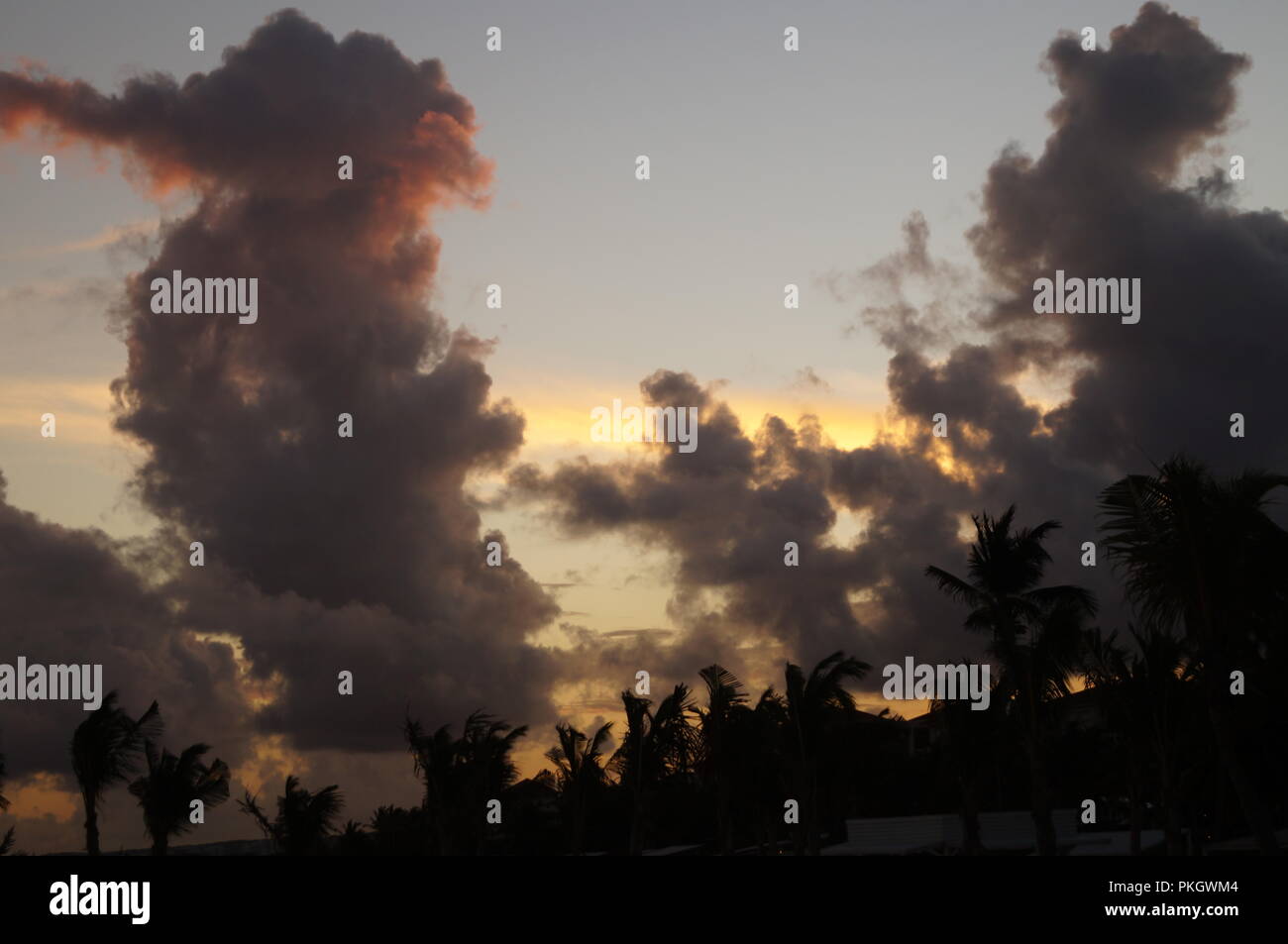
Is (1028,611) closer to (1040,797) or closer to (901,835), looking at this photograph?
(1040,797)

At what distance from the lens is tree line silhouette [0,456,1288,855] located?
22578 millimetres

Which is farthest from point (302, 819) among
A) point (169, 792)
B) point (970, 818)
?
point (970, 818)

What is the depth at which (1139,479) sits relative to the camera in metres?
23.0

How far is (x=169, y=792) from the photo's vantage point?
120 ft

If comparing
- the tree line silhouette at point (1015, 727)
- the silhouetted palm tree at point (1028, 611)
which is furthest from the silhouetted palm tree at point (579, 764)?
the silhouetted palm tree at point (1028, 611)

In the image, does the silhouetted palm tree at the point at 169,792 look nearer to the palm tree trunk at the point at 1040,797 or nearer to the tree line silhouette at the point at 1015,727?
the tree line silhouette at the point at 1015,727

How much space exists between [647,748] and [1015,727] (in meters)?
15.3

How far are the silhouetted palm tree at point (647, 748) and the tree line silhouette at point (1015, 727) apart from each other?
0.08 m

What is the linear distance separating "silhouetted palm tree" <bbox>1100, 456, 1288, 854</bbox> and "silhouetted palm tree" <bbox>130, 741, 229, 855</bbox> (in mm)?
26322

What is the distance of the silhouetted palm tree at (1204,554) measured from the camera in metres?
22.1

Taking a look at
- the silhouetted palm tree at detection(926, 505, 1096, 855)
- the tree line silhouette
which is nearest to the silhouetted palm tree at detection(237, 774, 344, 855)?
the tree line silhouette
